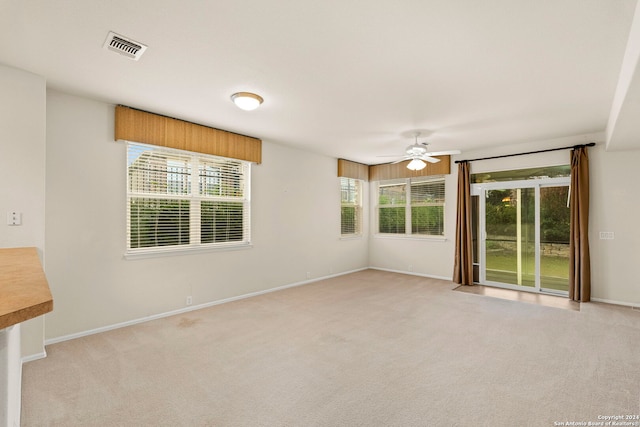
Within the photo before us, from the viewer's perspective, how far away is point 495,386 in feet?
8.00

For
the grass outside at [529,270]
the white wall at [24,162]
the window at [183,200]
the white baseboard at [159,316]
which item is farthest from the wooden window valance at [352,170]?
the white wall at [24,162]

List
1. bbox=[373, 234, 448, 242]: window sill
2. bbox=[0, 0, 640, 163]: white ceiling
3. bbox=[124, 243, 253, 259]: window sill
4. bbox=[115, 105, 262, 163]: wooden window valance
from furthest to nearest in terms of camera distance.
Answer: bbox=[373, 234, 448, 242]: window sill < bbox=[124, 243, 253, 259]: window sill < bbox=[115, 105, 262, 163]: wooden window valance < bbox=[0, 0, 640, 163]: white ceiling

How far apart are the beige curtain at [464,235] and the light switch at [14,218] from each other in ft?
21.2

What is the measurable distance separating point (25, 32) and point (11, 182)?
1.36 m

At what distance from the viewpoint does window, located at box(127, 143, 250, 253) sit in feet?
12.9

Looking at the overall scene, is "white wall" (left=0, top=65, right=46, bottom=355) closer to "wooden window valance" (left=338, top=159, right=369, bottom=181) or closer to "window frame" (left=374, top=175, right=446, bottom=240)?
"wooden window valance" (left=338, top=159, right=369, bottom=181)

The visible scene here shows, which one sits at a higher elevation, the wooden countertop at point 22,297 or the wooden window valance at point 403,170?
the wooden window valance at point 403,170

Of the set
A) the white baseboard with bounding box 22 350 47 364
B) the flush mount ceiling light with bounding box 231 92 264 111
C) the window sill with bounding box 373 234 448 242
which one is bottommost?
the white baseboard with bounding box 22 350 47 364

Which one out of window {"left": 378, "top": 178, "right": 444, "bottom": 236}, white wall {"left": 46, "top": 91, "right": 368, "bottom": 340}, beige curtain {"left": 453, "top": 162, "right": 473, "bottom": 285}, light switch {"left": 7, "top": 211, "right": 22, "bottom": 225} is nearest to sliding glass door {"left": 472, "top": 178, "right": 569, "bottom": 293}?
beige curtain {"left": 453, "top": 162, "right": 473, "bottom": 285}

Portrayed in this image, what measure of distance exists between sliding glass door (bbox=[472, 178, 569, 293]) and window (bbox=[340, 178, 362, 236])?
265 centimetres

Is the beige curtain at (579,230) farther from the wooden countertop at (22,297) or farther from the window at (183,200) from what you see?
the wooden countertop at (22,297)

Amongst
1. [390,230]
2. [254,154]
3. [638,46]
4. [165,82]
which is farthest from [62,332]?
[390,230]

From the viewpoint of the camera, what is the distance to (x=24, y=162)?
2.87 metres

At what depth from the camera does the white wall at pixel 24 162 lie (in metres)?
2.77
